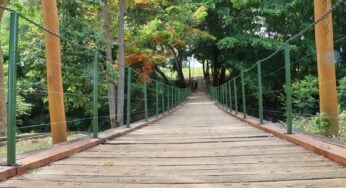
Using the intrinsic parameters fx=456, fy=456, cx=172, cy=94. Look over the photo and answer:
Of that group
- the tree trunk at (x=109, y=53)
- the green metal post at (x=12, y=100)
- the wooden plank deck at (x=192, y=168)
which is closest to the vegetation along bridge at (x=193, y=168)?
the wooden plank deck at (x=192, y=168)

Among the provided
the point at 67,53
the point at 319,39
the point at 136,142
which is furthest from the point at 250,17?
the point at 136,142

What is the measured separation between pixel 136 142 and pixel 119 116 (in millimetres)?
7622

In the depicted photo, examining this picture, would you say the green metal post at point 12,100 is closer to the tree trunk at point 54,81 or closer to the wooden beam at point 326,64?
the tree trunk at point 54,81

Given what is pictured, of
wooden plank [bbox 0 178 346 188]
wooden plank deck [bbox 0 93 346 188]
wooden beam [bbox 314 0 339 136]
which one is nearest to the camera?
wooden plank [bbox 0 178 346 188]

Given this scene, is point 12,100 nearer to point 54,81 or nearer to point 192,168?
Result: point 192,168

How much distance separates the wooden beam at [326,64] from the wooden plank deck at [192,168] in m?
1.90

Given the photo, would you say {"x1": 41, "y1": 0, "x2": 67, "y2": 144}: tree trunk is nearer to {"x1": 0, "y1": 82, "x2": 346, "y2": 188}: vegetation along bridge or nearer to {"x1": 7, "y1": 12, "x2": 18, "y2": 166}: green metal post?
{"x1": 0, "y1": 82, "x2": 346, "y2": 188}: vegetation along bridge

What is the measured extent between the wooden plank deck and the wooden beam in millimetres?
1901

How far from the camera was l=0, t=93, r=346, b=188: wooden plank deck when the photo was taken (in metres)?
3.00

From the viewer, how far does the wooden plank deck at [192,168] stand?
9.85 ft

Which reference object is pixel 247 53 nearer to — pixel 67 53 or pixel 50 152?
pixel 67 53

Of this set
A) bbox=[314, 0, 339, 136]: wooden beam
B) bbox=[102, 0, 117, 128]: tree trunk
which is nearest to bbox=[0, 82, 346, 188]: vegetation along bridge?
bbox=[314, 0, 339, 136]: wooden beam

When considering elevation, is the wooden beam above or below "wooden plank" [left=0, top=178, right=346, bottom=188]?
above

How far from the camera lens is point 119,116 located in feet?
43.1
